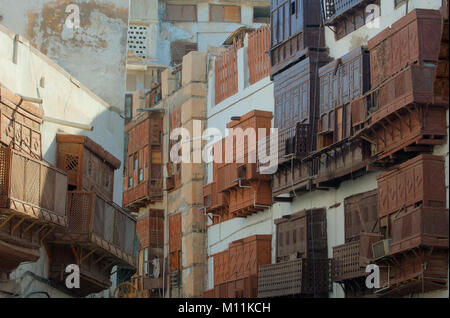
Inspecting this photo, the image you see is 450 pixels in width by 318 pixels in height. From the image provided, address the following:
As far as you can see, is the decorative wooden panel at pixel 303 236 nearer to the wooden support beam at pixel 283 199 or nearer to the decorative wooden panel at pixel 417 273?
the wooden support beam at pixel 283 199

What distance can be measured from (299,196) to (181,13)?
2260 centimetres

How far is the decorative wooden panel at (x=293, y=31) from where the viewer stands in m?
34.7

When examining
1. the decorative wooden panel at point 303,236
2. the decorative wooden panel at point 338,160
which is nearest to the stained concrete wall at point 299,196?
the decorative wooden panel at point 303,236

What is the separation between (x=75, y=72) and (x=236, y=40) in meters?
10.8

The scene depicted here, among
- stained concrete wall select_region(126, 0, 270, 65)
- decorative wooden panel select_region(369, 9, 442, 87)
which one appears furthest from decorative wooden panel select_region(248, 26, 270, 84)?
stained concrete wall select_region(126, 0, 270, 65)

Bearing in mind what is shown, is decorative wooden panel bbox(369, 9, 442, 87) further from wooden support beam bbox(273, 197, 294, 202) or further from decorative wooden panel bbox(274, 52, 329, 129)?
wooden support beam bbox(273, 197, 294, 202)

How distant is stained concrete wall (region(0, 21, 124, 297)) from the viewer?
88.4 feet

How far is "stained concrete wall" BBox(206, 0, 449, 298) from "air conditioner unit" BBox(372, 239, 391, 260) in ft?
4.69

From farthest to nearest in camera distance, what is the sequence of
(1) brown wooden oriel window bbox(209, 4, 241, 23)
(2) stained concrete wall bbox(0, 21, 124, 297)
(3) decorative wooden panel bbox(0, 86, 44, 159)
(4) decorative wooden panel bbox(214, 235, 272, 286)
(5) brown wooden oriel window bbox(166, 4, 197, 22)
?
(5) brown wooden oriel window bbox(166, 4, 197, 22) < (1) brown wooden oriel window bbox(209, 4, 241, 23) < (4) decorative wooden panel bbox(214, 235, 272, 286) < (2) stained concrete wall bbox(0, 21, 124, 297) < (3) decorative wooden panel bbox(0, 86, 44, 159)

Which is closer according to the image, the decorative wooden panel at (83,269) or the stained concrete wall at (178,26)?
the decorative wooden panel at (83,269)

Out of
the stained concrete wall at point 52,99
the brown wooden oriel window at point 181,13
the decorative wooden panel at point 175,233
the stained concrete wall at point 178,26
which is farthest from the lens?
the brown wooden oriel window at point 181,13

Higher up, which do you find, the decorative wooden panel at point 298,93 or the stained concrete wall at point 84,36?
the stained concrete wall at point 84,36

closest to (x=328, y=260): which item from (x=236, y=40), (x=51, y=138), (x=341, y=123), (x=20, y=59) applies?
(x=341, y=123)

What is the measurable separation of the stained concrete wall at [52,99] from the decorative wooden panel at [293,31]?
5589 mm
